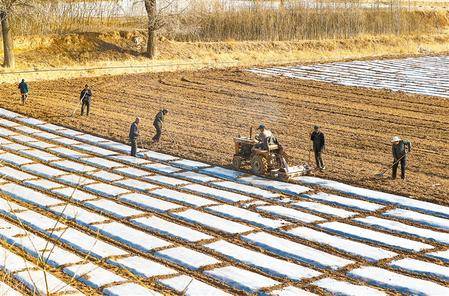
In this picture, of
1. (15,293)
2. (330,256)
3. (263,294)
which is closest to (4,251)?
(15,293)

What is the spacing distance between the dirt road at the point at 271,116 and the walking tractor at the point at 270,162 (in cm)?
93

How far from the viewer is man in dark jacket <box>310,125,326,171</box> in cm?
1636

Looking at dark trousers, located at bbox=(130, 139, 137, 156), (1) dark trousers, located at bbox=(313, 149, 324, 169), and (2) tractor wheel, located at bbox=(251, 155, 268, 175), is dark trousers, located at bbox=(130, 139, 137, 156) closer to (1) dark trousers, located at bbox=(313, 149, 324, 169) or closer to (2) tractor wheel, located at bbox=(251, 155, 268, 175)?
(2) tractor wheel, located at bbox=(251, 155, 268, 175)

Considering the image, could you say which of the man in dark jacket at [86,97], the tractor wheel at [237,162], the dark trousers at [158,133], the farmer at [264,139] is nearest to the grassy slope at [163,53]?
the man in dark jacket at [86,97]

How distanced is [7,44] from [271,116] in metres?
14.4

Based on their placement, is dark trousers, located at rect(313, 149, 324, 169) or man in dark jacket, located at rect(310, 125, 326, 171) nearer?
man in dark jacket, located at rect(310, 125, 326, 171)

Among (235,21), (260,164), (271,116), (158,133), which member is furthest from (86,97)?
(235,21)

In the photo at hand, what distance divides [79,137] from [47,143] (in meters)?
1.02

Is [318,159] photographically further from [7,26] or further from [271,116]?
[7,26]

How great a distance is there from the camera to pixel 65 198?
567 inches

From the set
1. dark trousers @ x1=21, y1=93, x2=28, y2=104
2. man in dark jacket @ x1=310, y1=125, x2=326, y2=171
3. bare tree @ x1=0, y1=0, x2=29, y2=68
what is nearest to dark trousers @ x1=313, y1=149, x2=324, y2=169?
man in dark jacket @ x1=310, y1=125, x2=326, y2=171

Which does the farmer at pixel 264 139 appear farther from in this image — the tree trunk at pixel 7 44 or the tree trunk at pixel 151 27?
the tree trunk at pixel 151 27

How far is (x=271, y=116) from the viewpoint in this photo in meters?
23.9

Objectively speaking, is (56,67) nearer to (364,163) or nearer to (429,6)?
(364,163)
